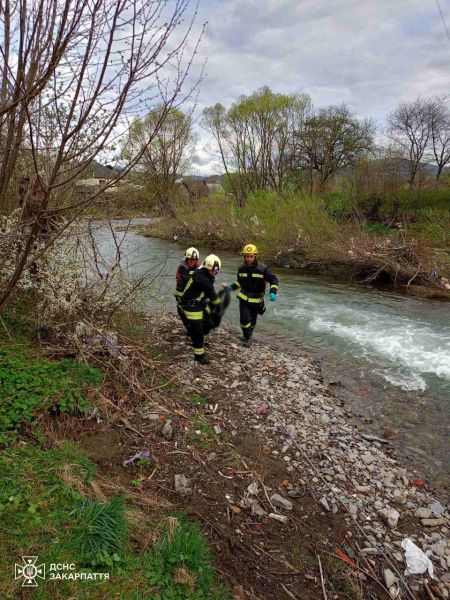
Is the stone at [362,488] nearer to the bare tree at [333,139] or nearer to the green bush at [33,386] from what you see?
the green bush at [33,386]

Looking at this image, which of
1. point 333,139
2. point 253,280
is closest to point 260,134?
point 333,139

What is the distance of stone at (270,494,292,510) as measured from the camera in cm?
375

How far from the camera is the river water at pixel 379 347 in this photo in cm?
550

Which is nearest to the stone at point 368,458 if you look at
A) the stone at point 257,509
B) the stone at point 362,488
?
the stone at point 362,488

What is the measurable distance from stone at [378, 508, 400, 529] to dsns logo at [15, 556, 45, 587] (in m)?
3.21

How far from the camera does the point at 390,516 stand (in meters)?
3.72

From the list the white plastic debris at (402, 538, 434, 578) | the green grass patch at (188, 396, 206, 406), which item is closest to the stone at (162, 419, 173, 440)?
the green grass patch at (188, 396, 206, 406)

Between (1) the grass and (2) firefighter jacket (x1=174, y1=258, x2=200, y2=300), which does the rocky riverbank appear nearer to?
(1) the grass

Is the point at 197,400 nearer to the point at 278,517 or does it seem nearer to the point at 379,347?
the point at 278,517

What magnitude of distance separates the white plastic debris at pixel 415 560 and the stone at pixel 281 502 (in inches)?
44.1

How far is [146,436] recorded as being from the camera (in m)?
4.51

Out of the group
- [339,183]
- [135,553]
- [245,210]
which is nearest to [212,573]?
[135,553]

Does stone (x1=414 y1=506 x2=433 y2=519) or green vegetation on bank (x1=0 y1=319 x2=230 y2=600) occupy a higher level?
green vegetation on bank (x1=0 y1=319 x2=230 y2=600)

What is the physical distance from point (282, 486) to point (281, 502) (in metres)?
0.27
